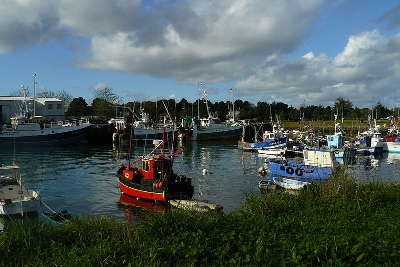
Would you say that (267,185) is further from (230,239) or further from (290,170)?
(230,239)

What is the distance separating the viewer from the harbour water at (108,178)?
2859cm

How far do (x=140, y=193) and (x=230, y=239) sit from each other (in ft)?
58.6

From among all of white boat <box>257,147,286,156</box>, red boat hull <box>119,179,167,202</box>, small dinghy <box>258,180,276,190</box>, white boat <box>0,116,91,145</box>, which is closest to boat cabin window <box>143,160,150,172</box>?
red boat hull <box>119,179,167,202</box>

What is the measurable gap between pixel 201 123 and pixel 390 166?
69.8m

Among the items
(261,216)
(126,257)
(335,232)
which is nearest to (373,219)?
(335,232)

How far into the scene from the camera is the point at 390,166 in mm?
50844

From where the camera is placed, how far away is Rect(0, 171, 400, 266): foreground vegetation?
380 inches

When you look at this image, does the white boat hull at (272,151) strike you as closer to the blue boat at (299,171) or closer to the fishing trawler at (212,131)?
the blue boat at (299,171)

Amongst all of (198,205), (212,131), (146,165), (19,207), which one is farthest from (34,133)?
(198,205)

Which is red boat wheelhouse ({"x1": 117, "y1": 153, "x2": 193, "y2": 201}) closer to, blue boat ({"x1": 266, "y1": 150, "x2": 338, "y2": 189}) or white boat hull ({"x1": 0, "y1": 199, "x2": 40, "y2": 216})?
white boat hull ({"x1": 0, "y1": 199, "x2": 40, "y2": 216})

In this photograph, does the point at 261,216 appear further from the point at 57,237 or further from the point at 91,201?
the point at 91,201

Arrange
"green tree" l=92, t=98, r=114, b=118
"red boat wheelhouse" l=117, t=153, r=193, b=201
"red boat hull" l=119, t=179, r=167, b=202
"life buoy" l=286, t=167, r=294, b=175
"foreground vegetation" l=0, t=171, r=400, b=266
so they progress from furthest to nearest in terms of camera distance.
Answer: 1. "green tree" l=92, t=98, r=114, b=118
2. "life buoy" l=286, t=167, r=294, b=175
3. "red boat wheelhouse" l=117, t=153, r=193, b=201
4. "red boat hull" l=119, t=179, r=167, b=202
5. "foreground vegetation" l=0, t=171, r=400, b=266

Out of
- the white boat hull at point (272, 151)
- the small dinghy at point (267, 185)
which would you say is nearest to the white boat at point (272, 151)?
the white boat hull at point (272, 151)

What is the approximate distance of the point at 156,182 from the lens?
27.2 meters
